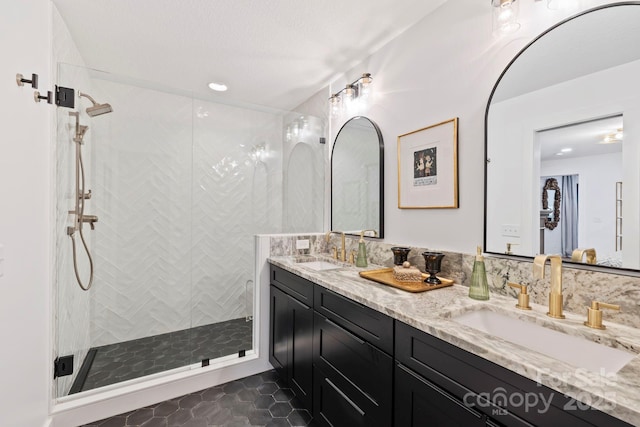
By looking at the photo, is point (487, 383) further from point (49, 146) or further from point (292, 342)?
point (49, 146)

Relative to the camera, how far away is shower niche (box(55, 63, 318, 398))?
6.91ft

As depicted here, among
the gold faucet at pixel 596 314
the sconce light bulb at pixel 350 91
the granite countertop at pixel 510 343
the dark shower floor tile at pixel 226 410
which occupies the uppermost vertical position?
the sconce light bulb at pixel 350 91

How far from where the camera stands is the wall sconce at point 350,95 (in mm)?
2174

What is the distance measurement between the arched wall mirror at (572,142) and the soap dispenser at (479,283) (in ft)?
0.57

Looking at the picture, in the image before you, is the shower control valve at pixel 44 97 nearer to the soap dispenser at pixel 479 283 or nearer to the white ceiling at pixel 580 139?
the soap dispenser at pixel 479 283

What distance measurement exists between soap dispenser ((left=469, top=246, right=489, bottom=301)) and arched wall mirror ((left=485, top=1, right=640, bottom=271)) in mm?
175

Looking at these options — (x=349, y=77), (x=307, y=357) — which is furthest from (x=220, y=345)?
(x=349, y=77)

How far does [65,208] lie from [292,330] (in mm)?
1745

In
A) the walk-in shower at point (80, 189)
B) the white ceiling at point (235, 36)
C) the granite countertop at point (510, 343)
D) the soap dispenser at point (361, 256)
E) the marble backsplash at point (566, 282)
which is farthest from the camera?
the soap dispenser at point (361, 256)

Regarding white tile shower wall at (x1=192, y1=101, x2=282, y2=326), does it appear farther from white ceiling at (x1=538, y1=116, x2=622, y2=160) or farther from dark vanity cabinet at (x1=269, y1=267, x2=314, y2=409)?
white ceiling at (x1=538, y1=116, x2=622, y2=160)

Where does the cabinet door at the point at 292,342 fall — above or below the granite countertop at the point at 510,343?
below

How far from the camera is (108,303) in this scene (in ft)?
7.82

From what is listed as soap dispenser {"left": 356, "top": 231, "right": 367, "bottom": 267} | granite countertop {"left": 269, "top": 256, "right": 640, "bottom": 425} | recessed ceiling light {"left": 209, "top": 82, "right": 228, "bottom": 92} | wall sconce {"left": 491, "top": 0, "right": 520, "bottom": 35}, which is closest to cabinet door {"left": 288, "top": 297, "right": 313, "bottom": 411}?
granite countertop {"left": 269, "top": 256, "right": 640, "bottom": 425}

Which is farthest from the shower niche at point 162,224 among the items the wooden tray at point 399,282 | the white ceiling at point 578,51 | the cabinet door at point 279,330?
the white ceiling at point 578,51
